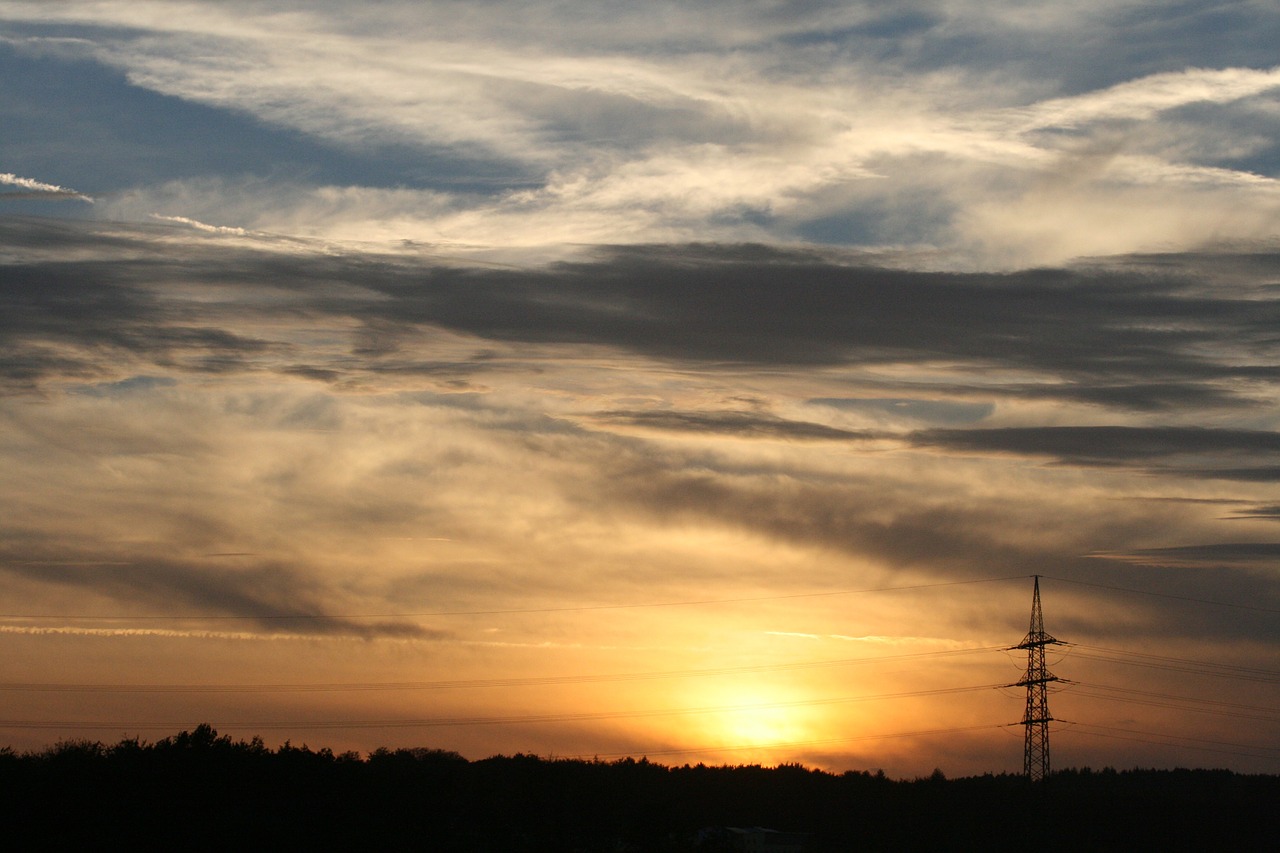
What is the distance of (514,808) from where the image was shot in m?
129

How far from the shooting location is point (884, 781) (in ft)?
654

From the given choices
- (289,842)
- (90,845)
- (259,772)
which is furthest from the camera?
(259,772)

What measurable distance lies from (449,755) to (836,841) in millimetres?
53046

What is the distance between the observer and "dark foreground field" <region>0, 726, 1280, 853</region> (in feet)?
300

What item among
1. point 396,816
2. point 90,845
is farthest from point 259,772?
point 90,845

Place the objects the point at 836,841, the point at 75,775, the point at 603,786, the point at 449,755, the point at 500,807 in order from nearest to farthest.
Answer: the point at 75,775 → the point at 500,807 → the point at 603,786 → the point at 836,841 → the point at 449,755

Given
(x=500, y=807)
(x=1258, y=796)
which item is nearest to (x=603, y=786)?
(x=500, y=807)

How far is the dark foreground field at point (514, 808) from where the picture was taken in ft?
300

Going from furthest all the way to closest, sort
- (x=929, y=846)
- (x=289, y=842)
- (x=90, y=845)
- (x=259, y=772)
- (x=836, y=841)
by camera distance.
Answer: (x=836, y=841)
(x=929, y=846)
(x=259, y=772)
(x=289, y=842)
(x=90, y=845)

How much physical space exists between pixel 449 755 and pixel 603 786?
45.7 m

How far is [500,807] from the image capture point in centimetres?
12669

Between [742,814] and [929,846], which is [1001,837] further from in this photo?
[742,814]

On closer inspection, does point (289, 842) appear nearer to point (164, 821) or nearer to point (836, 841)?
point (164, 821)

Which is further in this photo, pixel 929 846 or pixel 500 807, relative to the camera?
pixel 929 846
